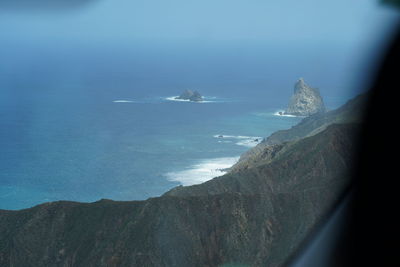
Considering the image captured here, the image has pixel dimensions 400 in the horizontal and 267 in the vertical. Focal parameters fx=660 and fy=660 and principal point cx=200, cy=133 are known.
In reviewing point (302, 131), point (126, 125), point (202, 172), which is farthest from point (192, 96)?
point (202, 172)

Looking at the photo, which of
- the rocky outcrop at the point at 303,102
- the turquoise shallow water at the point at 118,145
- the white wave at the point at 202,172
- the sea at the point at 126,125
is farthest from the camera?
the rocky outcrop at the point at 303,102

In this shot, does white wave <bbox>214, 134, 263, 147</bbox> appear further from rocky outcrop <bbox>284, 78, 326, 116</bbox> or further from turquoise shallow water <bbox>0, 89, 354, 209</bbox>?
rocky outcrop <bbox>284, 78, 326, 116</bbox>

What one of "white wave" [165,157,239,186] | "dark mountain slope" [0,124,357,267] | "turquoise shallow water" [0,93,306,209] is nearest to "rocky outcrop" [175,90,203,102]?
"turquoise shallow water" [0,93,306,209]

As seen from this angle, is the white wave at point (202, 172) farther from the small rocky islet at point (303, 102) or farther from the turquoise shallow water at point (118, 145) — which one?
the small rocky islet at point (303, 102)

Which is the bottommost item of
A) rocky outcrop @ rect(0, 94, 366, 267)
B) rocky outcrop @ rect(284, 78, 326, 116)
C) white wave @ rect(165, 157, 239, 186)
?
rocky outcrop @ rect(0, 94, 366, 267)

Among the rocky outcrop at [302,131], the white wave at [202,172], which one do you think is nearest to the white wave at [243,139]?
the rocky outcrop at [302,131]

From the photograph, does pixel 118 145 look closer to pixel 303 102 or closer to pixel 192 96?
pixel 303 102

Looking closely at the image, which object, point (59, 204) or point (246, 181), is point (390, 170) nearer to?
point (246, 181)
